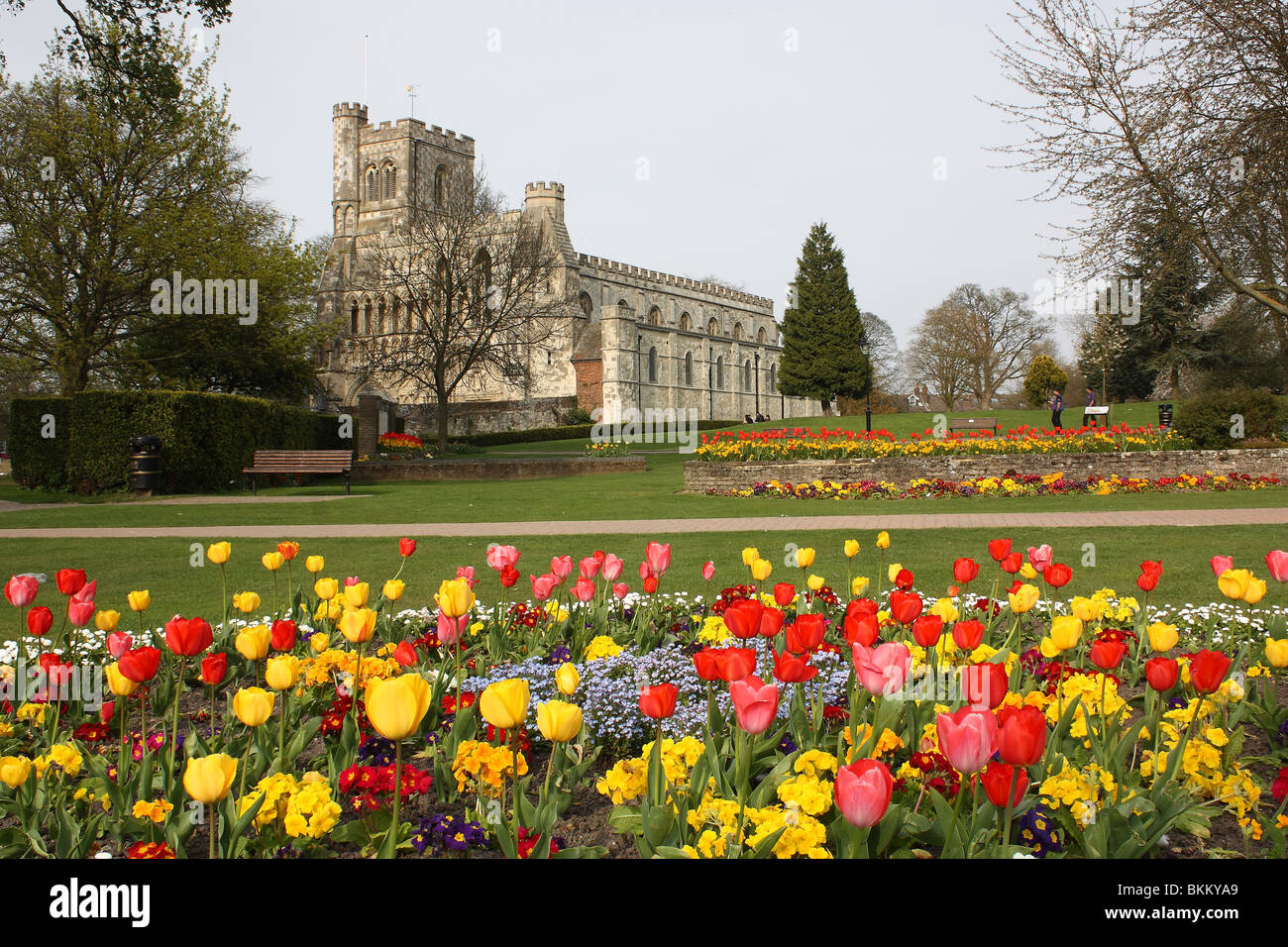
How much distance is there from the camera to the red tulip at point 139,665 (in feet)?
8.25

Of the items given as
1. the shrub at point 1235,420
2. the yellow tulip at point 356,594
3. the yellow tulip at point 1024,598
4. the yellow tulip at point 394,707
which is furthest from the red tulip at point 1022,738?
the shrub at point 1235,420

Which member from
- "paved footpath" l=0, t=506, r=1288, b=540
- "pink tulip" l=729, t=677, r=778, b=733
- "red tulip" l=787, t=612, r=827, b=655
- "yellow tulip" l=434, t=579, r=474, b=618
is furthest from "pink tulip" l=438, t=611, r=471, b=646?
"paved footpath" l=0, t=506, r=1288, b=540

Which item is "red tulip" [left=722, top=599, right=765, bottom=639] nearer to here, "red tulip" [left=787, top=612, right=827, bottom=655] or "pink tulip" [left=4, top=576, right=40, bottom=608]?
"red tulip" [left=787, top=612, right=827, bottom=655]

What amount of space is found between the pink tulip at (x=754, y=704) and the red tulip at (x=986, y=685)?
0.51 meters

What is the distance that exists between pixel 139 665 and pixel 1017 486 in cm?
1645

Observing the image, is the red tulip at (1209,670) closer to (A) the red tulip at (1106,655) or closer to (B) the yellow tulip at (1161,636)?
(A) the red tulip at (1106,655)

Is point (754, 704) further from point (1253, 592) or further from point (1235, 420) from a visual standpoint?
point (1235, 420)

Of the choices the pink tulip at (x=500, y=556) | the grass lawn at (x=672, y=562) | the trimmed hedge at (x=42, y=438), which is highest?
the trimmed hedge at (x=42, y=438)

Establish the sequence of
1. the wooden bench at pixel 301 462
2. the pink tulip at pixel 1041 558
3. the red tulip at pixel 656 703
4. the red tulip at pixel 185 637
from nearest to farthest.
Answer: the red tulip at pixel 656 703 → the red tulip at pixel 185 637 → the pink tulip at pixel 1041 558 → the wooden bench at pixel 301 462

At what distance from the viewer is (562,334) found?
56188 mm

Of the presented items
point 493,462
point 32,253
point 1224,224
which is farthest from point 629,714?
point 32,253

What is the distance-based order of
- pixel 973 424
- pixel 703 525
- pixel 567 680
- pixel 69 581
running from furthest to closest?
1. pixel 973 424
2. pixel 703 525
3. pixel 69 581
4. pixel 567 680

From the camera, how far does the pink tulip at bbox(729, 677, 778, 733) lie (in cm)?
197

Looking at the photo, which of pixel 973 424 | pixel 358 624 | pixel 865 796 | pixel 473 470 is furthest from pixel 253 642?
pixel 973 424
